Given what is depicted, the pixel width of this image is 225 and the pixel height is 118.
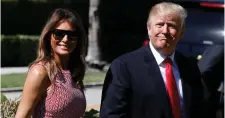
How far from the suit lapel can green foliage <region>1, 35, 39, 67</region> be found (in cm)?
1506

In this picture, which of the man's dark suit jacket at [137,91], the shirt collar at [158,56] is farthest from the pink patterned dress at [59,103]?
the shirt collar at [158,56]

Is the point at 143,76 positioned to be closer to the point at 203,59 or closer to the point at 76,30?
the point at 76,30

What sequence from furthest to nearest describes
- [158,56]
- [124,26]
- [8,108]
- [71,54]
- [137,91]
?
A: [124,26] → [8,108] → [71,54] → [158,56] → [137,91]

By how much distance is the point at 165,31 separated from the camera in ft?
9.50

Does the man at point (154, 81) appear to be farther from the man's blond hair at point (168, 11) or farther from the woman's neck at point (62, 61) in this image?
the woman's neck at point (62, 61)

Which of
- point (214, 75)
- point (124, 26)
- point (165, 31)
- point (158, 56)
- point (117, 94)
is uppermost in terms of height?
point (165, 31)

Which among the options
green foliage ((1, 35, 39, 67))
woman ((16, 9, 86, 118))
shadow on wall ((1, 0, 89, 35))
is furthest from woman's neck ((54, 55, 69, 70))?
shadow on wall ((1, 0, 89, 35))

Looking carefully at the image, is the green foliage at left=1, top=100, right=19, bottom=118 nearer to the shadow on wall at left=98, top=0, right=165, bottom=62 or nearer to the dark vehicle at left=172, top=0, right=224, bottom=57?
the dark vehicle at left=172, top=0, right=224, bottom=57

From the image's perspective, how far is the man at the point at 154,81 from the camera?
2.88 metres

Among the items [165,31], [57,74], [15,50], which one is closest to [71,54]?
[57,74]

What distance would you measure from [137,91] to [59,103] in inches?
21.1

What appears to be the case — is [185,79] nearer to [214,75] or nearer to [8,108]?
[8,108]

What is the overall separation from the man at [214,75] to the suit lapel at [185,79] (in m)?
2.77

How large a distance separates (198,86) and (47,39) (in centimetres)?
96
